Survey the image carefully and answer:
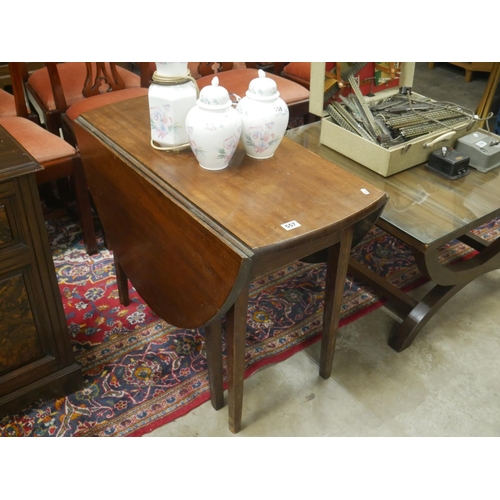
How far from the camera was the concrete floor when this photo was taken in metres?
1.62

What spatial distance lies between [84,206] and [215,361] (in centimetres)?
98

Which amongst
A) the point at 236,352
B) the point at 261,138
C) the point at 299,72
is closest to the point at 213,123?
the point at 261,138

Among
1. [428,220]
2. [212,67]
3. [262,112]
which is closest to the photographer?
[262,112]

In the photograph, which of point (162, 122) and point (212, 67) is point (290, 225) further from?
point (212, 67)

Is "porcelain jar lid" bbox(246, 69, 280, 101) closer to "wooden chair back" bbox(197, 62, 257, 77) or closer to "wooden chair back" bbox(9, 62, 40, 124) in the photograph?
"wooden chair back" bbox(9, 62, 40, 124)

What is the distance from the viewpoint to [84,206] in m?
2.18

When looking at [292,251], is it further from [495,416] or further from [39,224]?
[495,416]

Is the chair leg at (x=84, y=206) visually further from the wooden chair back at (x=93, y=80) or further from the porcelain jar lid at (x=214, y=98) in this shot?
the porcelain jar lid at (x=214, y=98)

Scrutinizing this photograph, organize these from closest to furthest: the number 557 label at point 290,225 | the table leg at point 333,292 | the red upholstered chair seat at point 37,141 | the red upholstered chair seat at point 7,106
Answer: the number 557 label at point 290,225 < the table leg at point 333,292 < the red upholstered chair seat at point 37,141 < the red upholstered chair seat at point 7,106

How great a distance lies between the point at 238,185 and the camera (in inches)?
53.7

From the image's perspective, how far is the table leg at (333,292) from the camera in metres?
1.45

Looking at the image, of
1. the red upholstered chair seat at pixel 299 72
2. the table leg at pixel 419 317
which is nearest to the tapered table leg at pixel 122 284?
the table leg at pixel 419 317

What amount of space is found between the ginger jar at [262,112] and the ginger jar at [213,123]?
1.6 inches

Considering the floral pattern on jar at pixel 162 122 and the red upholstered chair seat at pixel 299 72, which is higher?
the floral pattern on jar at pixel 162 122
